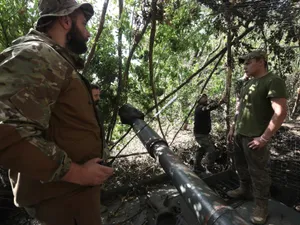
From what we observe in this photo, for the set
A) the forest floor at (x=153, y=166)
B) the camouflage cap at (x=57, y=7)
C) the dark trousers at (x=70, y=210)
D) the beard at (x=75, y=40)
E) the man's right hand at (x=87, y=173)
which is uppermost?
the camouflage cap at (x=57, y=7)

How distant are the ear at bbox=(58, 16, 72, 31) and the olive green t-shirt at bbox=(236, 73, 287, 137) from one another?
2156 mm

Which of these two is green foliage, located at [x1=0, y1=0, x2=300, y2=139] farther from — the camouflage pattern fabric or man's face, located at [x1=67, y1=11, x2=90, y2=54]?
the camouflage pattern fabric

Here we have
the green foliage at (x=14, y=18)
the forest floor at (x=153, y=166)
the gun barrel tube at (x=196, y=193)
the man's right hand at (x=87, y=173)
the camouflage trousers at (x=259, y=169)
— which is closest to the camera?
the man's right hand at (x=87, y=173)

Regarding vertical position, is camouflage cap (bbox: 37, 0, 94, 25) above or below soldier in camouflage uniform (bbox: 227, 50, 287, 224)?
above

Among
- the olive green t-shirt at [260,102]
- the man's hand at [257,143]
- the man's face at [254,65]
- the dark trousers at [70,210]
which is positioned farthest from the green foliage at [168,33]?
the dark trousers at [70,210]

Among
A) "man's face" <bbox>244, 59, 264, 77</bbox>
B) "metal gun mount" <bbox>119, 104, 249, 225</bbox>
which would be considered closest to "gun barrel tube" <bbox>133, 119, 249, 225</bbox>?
"metal gun mount" <bbox>119, 104, 249, 225</bbox>

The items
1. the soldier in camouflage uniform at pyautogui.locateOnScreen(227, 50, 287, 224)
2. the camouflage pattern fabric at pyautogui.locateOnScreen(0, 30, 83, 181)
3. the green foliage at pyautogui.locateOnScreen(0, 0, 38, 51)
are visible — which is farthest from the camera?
the green foliage at pyautogui.locateOnScreen(0, 0, 38, 51)

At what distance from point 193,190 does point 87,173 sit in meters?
0.78

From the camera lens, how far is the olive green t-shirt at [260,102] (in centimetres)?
248

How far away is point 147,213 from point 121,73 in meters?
2.57

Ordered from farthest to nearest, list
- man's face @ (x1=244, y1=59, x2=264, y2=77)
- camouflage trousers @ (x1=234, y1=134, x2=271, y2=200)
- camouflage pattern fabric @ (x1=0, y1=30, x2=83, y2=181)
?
man's face @ (x1=244, y1=59, x2=264, y2=77) < camouflage trousers @ (x1=234, y1=134, x2=271, y2=200) < camouflage pattern fabric @ (x1=0, y1=30, x2=83, y2=181)

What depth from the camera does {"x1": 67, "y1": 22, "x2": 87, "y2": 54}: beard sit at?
1365mm

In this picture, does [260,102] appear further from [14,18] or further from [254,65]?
[14,18]

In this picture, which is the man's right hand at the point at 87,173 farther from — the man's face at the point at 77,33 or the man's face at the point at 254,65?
the man's face at the point at 254,65
